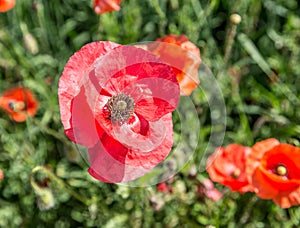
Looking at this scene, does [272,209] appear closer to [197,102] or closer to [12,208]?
[197,102]

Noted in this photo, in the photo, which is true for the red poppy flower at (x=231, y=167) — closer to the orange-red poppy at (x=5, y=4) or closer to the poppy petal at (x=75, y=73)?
the poppy petal at (x=75, y=73)

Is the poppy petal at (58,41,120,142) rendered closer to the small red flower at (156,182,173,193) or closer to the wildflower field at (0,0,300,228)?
the wildflower field at (0,0,300,228)

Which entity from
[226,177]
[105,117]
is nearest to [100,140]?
[105,117]

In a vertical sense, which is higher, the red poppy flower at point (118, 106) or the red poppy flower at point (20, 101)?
the red poppy flower at point (118, 106)

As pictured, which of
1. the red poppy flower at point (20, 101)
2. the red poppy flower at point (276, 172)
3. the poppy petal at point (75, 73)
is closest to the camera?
the poppy petal at point (75, 73)

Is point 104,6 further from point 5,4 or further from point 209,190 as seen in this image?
point 209,190

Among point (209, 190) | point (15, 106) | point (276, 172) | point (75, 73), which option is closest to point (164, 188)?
point (209, 190)

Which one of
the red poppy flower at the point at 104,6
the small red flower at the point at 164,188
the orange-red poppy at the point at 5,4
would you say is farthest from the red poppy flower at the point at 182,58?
the orange-red poppy at the point at 5,4
